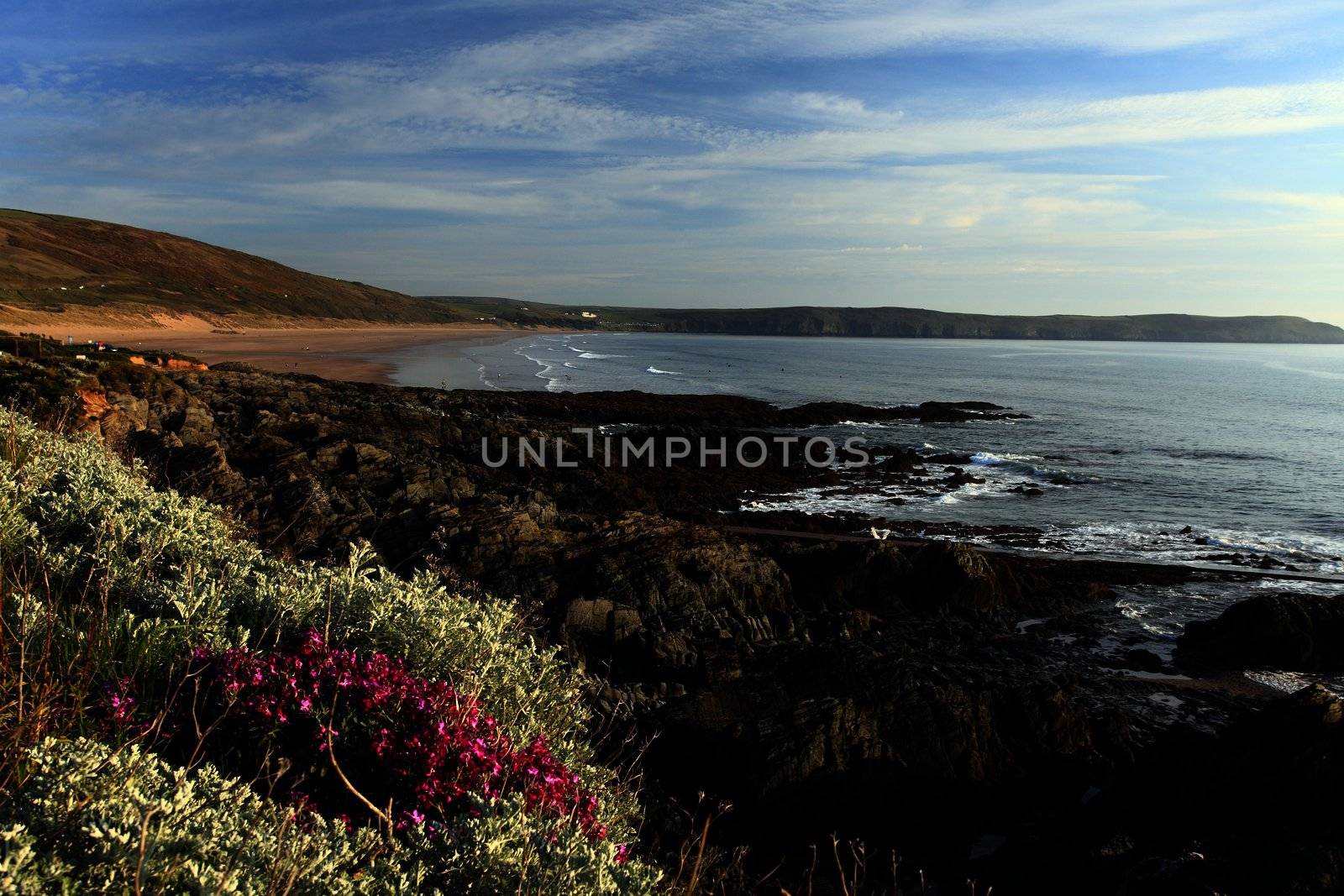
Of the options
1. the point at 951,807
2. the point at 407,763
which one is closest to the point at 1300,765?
the point at 951,807

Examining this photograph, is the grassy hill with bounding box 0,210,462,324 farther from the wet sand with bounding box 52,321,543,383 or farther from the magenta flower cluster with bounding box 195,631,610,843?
→ the magenta flower cluster with bounding box 195,631,610,843

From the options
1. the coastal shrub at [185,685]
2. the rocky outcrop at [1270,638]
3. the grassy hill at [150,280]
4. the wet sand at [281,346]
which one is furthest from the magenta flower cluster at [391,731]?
the grassy hill at [150,280]

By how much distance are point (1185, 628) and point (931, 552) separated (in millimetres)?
3719

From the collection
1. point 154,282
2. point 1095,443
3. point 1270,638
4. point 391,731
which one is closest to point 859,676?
point 391,731

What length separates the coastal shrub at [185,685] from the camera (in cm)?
Answer: 226

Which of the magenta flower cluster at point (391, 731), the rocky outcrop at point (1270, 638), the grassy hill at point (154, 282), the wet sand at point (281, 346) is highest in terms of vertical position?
the grassy hill at point (154, 282)

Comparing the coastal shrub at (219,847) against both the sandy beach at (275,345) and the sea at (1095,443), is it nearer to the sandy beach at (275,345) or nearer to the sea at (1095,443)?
the sea at (1095,443)

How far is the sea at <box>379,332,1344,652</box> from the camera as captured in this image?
739 inches

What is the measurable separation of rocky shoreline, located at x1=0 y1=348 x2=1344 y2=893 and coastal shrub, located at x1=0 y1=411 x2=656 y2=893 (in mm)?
966

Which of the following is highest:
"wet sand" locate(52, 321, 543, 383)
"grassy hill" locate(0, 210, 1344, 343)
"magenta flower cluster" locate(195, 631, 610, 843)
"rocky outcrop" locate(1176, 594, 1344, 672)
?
"grassy hill" locate(0, 210, 1344, 343)

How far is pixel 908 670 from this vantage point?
7.93 m

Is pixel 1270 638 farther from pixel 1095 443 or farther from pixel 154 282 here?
pixel 154 282

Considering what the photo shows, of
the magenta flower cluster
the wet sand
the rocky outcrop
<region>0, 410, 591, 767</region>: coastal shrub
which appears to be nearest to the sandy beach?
the wet sand

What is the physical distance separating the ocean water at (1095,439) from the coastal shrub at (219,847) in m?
16.7
